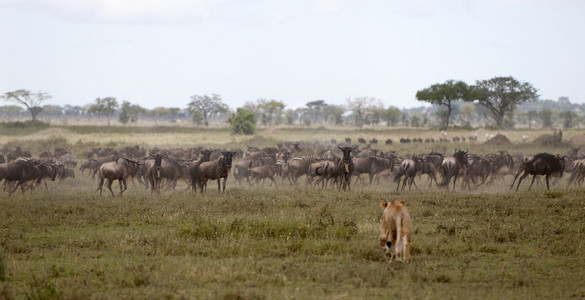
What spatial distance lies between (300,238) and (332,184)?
14.0 m

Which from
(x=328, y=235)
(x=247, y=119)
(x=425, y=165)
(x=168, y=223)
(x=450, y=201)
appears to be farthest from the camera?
(x=247, y=119)

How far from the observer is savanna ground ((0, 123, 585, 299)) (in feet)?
28.6

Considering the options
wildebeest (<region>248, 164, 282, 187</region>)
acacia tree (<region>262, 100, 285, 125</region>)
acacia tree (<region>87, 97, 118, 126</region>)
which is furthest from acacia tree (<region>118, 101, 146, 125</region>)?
wildebeest (<region>248, 164, 282, 187</region>)

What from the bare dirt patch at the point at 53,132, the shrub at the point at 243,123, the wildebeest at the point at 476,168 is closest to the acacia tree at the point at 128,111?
the bare dirt patch at the point at 53,132

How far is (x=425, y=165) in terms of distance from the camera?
83.3 feet

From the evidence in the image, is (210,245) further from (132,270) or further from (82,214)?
(82,214)

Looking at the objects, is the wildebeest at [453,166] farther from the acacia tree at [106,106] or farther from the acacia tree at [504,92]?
the acacia tree at [106,106]

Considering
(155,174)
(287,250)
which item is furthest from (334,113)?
(287,250)

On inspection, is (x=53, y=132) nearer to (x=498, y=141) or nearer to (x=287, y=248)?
(x=498, y=141)

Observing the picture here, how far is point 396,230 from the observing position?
30.6ft

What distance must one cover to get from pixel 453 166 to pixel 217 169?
980 centimetres

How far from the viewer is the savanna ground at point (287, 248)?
28.6ft

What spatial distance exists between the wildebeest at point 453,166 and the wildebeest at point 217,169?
9.03m

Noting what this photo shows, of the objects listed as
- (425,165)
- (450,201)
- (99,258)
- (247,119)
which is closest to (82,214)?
(99,258)
